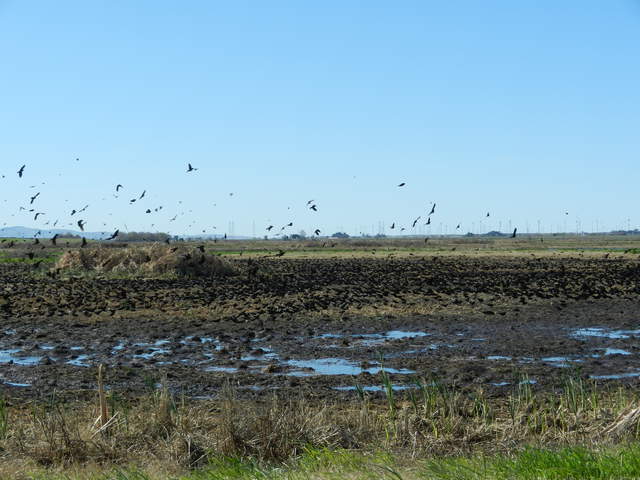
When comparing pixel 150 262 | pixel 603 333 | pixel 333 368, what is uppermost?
pixel 150 262

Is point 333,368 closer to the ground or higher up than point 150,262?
closer to the ground

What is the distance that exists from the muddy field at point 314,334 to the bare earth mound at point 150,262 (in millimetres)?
6628

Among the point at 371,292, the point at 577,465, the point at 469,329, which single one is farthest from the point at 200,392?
the point at 371,292

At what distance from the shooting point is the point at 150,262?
4697 centimetres

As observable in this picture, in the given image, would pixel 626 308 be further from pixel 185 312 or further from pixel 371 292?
pixel 185 312

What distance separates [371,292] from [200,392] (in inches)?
763

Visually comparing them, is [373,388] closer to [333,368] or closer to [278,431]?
[333,368]

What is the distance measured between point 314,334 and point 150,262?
1075 inches

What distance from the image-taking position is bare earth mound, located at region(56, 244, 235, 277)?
45.4 m

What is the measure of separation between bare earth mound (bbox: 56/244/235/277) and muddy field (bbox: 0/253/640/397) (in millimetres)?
6628

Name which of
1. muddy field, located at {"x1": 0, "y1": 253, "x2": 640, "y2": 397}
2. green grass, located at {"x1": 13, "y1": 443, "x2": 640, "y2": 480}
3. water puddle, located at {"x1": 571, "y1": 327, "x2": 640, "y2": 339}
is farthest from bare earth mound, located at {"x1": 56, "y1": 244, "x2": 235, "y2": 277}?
green grass, located at {"x1": 13, "y1": 443, "x2": 640, "y2": 480}

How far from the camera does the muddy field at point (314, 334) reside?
610 inches

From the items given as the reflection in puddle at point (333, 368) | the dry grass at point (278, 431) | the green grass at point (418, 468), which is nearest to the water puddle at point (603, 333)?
the reflection in puddle at point (333, 368)

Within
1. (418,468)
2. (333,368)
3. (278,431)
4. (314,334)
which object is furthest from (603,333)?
(418,468)
